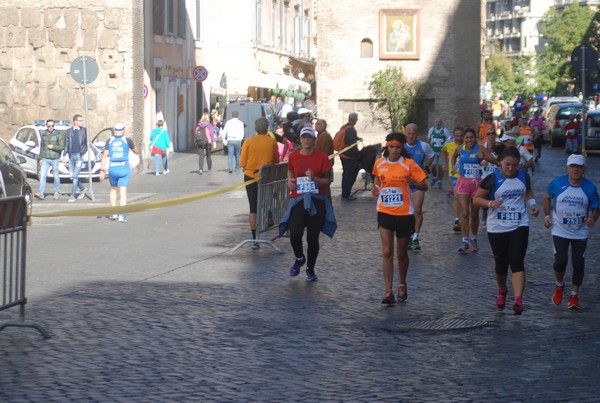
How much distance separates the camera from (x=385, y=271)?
481 inches

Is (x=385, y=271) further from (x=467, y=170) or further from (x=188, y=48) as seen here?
(x=188, y=48)

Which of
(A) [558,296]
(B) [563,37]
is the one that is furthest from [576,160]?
(B) [563,37]

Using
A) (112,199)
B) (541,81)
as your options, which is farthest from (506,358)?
(541,81)

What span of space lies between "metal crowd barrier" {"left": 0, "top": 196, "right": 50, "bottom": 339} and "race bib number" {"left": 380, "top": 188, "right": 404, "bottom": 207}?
3.57 meters

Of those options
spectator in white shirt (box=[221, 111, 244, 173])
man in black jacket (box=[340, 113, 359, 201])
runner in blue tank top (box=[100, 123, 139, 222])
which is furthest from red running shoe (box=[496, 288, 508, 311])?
spectator in white shirt (box=[221, 111, 244, 173])

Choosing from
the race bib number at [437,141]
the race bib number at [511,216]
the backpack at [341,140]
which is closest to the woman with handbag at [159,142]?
the race bib number at [437,141]

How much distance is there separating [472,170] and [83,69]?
42.4 ft

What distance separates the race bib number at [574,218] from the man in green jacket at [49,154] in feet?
58.6

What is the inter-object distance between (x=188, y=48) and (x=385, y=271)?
136 ft

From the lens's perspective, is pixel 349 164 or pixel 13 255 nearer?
pixel 13 255

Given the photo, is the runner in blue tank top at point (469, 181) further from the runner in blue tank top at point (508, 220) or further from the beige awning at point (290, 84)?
the beige awning at point (290, 84)

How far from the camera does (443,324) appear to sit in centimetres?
1096

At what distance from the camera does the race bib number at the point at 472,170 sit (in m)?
16.9

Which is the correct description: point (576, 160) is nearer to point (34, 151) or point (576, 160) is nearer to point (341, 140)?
point (341, 140)
